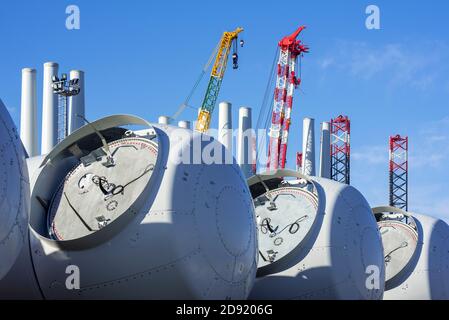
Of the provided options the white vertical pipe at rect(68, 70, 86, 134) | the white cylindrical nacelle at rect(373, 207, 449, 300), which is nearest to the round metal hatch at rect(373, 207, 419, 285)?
the white cylindrical nacelle at rect(373, 207, 449, 300)

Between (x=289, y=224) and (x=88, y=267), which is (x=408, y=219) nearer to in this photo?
(x=289, y=224)

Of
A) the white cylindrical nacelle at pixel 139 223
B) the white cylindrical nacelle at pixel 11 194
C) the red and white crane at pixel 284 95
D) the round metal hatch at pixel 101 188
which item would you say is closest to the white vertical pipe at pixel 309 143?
the red and white crane at pixel 284 95

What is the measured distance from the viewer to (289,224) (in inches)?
884

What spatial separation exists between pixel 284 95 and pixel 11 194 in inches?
2478

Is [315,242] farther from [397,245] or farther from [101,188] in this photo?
[397,245]

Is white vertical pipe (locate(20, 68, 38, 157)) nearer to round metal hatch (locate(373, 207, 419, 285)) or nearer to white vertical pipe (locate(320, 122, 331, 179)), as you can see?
round metal hatch (locate(373, 207, 419, 285))

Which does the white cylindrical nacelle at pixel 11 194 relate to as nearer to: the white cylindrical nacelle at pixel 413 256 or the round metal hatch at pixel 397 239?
the white cylindrical nacelle at pixel 413 256

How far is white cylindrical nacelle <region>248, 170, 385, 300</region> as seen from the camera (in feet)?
70.9

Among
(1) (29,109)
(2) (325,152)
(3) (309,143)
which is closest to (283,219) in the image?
(1) (29,109)

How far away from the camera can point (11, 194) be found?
13.2m

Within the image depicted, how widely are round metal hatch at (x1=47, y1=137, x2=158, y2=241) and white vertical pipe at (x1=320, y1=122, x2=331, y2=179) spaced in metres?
58.5
